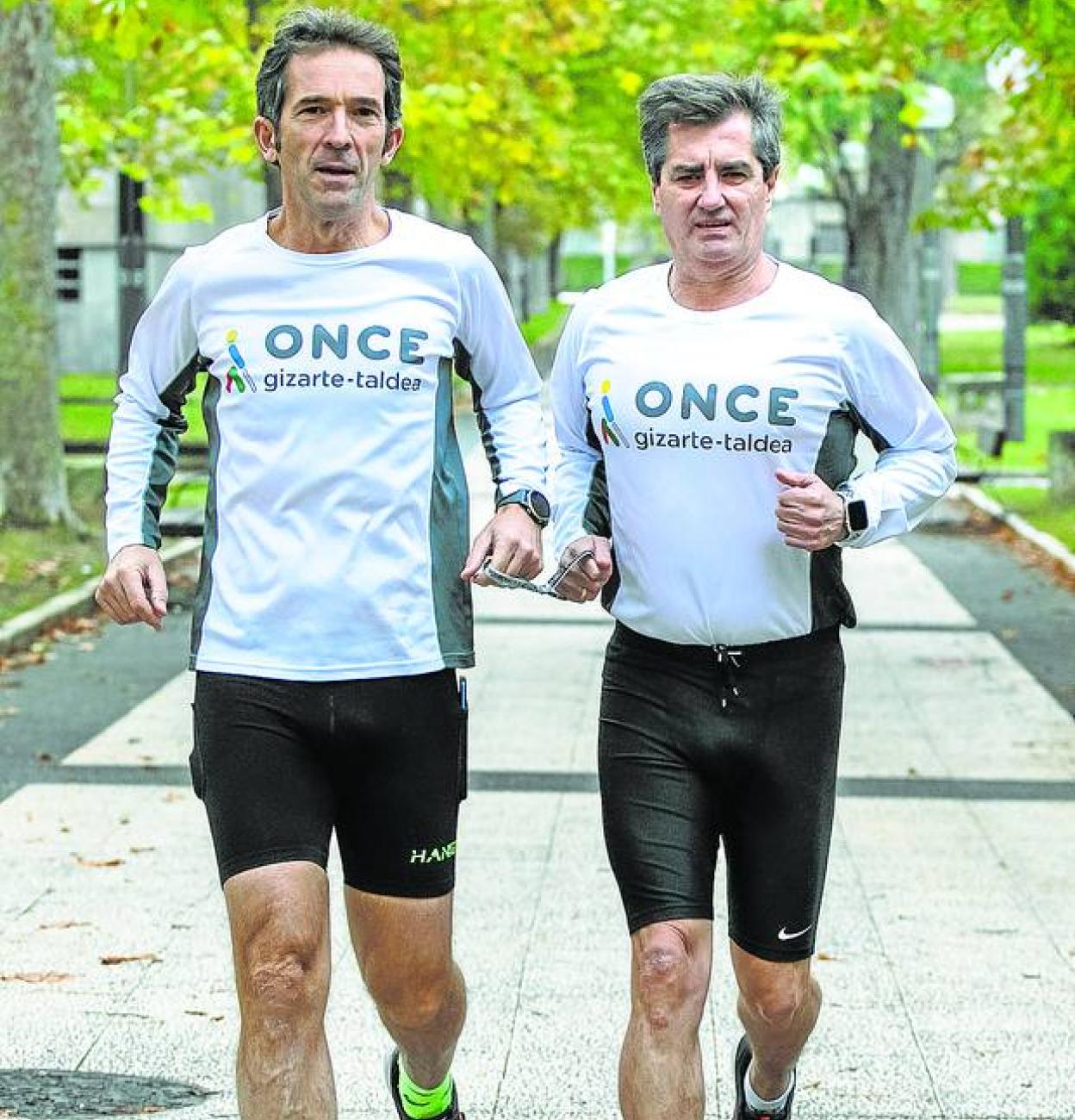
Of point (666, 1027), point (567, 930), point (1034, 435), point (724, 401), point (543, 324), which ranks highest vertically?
point (724, 401)

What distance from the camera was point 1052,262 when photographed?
53.1 m

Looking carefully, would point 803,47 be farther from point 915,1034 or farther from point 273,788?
point 273,788

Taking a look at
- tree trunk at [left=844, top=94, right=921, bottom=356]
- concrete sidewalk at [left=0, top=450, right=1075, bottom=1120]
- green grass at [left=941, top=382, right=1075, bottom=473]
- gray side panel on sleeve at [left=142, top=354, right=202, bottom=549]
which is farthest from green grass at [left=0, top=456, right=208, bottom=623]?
tree trunk at [left=844, top=94, right=921, bottom=356]

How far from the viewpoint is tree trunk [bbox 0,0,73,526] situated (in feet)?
57.5

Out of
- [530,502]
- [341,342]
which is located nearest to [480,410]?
[530,502]

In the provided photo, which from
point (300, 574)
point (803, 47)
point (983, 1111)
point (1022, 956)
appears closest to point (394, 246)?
point (300, 574)

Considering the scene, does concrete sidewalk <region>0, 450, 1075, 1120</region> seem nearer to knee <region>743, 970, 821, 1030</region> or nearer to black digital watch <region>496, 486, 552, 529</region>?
knee <region>743, 970, 821, 1030</region>

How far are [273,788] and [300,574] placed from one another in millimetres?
367

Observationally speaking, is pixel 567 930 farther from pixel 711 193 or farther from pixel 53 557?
pixel 53 557

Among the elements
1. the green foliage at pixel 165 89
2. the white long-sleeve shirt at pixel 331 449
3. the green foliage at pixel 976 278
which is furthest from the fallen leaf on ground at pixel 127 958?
the green foliage at pixel 976 278

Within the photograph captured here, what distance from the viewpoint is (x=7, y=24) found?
17.4 m

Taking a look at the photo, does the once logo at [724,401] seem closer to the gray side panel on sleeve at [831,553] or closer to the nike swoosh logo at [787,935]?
the gray side panel on sleeve at [831,553]

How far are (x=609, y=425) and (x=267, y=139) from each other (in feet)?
2.60

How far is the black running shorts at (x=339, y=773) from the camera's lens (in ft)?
14.4
